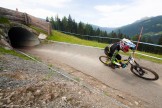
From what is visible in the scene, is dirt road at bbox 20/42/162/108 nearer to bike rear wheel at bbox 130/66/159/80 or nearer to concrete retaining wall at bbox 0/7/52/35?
bike rear wheel at bbox 130/66/159/80

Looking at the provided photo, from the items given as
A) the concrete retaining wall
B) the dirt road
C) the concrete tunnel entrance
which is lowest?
the dirt road

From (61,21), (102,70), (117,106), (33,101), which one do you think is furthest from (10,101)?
(61,21)

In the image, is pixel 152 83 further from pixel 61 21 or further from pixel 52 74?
→ pixel 61 21

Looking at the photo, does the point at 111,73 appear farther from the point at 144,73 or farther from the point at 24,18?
the point at 24,18

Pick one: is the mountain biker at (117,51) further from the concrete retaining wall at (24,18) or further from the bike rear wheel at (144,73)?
the concrete retaining wall at (24,18)

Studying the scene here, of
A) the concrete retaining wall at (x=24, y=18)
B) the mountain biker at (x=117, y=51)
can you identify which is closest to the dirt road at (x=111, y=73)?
the mountain biker at (x=117, y=51)

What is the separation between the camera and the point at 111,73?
1045 centimetres

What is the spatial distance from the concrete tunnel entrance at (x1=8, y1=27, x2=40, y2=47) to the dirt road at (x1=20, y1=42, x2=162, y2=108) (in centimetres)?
426

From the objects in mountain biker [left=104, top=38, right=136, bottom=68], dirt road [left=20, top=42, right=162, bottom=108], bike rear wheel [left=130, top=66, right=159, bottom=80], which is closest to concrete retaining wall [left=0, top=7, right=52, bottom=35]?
dirt road [left=20, top=42, right=162, bottom=108]

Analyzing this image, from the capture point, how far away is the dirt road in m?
8.05

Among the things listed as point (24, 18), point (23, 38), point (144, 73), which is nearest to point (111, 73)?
point (144, 73)

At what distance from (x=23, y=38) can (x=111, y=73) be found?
14.4 m

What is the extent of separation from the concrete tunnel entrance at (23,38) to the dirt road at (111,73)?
426 cm

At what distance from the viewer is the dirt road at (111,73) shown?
8.05 m
